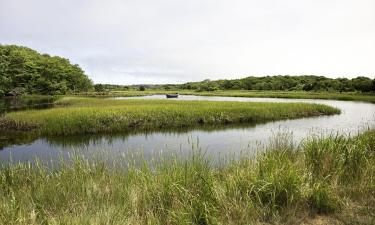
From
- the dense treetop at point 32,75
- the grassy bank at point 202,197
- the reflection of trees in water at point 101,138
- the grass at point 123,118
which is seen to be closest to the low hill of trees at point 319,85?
the grass at point 123,118

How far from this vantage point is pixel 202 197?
223 inches

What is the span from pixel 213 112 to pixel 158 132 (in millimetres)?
7420

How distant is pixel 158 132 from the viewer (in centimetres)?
2025

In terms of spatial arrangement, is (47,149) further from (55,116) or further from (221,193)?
(221,193)

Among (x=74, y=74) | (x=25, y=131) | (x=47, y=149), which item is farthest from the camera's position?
(x=74, y=74)

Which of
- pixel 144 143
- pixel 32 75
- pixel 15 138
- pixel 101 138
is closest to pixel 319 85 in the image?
pixel 32 75

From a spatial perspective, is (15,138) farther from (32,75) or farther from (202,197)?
(32,75)

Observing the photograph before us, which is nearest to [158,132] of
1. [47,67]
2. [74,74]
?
[47,67]

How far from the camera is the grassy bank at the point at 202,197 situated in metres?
4.91

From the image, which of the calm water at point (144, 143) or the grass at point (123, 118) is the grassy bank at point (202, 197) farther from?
the grass at point (123, 118)

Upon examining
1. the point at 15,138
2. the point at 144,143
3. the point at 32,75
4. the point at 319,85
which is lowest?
the point at 144,143

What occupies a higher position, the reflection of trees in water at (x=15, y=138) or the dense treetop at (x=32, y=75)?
the dense treetop at (x=32, y=75)

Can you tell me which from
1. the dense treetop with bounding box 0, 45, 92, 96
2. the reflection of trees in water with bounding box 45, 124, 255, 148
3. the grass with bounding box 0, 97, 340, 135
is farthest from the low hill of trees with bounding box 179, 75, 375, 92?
the dense treetop with bounding box 0, 45, 92, 96

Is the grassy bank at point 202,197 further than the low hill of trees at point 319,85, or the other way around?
the low hill of trees at point 319,85
